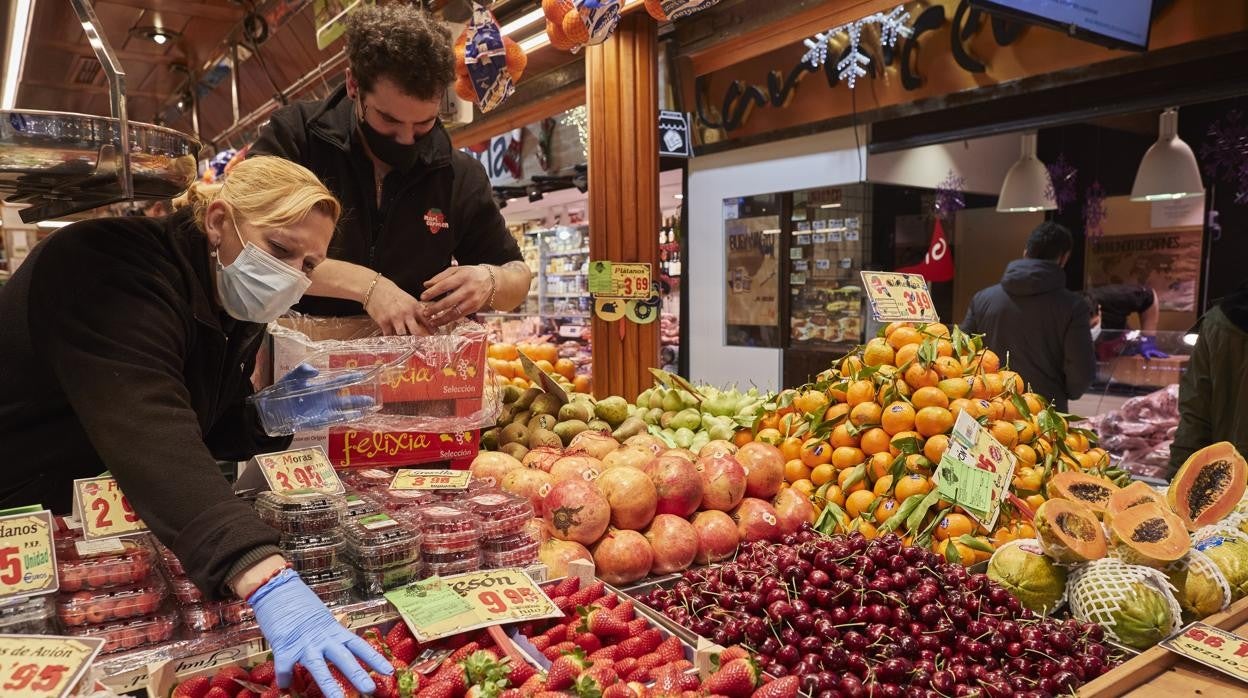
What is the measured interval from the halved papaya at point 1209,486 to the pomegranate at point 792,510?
93 centimetres

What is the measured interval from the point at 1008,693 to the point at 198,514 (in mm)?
1397

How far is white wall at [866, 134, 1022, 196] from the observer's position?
6258 mm

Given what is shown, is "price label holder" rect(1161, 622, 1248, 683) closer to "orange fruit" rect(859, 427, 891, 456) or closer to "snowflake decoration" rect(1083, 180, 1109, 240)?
"orange fruit" rect(859, 427, 891, 456)

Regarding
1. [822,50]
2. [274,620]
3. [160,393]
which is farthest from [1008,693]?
[822,50]

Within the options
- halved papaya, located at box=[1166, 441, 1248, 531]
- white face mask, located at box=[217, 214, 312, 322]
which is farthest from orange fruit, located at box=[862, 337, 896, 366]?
white face mask, located at box=[217, 214, 312, 322]

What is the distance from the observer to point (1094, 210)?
24.1 feet

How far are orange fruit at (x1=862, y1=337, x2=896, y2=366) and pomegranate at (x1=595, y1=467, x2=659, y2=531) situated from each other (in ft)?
3.54

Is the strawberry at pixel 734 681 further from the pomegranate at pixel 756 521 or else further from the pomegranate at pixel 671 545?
the pomegranate at pixel 756 521

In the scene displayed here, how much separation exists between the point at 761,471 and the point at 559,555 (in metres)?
0.76

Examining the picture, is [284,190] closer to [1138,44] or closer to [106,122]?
[106,122]

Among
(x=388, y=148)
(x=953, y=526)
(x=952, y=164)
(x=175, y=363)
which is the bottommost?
(x=953, y=526)

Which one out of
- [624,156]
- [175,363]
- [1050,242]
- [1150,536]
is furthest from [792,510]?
[1050,242]

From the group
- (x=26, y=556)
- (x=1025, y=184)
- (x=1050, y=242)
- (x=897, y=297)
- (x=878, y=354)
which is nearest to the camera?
(x=26, y=556)

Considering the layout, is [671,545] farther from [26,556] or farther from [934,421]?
[26,556]
